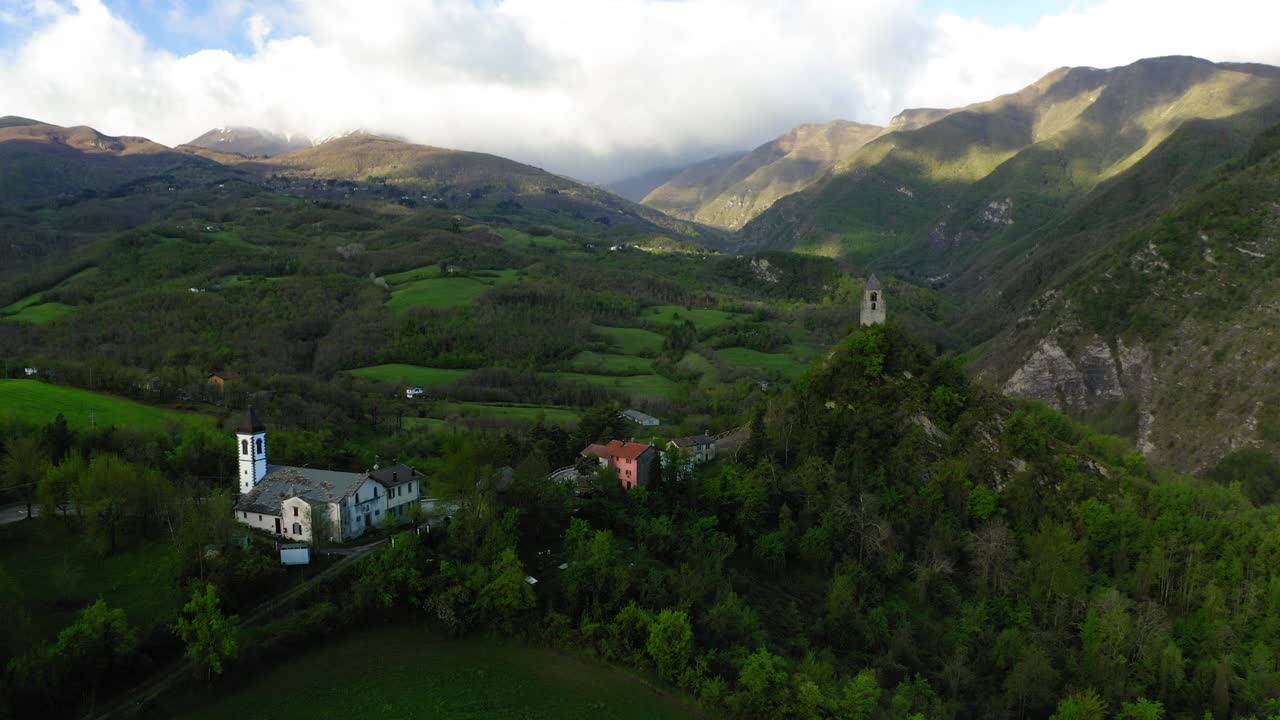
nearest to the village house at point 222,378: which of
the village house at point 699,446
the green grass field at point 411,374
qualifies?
the green grass field at point 411,374

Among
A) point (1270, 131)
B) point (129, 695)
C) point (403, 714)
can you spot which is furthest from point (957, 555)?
point (1270, 131)

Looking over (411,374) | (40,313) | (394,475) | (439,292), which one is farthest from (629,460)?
(40,313)

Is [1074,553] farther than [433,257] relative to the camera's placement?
No

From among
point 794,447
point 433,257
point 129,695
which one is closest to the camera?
point 129,695

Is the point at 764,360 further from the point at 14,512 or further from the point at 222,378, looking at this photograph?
the point at 14,512

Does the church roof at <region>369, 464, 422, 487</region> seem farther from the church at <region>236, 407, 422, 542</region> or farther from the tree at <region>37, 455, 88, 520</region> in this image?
the tree at <region>37, 455, 88, 520</region>

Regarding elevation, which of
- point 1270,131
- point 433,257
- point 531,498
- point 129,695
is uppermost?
point 1270,131

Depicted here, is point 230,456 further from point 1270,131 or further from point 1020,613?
point 1270,131

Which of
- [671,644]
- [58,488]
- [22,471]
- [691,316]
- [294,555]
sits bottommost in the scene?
[671,644]
